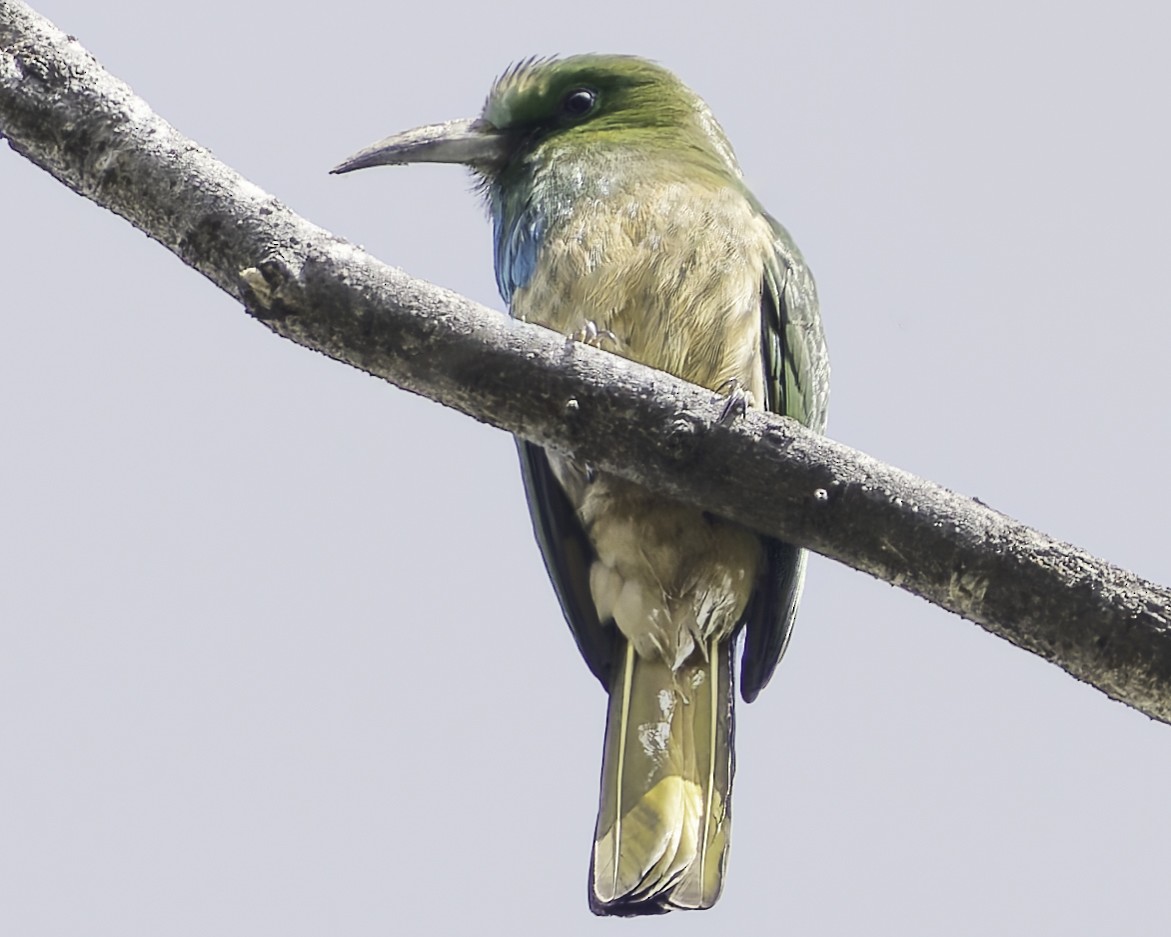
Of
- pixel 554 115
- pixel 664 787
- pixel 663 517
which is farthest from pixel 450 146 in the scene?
pixel 664 787

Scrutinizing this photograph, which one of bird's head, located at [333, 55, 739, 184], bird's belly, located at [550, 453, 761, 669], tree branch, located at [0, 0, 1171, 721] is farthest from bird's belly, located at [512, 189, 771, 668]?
tree branch, located at [0, 0, 1171, 721]

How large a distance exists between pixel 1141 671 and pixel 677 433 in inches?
29.2

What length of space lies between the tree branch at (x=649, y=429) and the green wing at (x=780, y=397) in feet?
3.42

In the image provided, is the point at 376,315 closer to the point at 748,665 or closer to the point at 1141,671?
the point at 1141,671

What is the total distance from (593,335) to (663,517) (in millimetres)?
417

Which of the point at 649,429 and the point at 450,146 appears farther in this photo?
the point at 450,146

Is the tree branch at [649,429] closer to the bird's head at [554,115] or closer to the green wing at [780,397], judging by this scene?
the green wing at [780,397]

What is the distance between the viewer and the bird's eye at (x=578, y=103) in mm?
3760

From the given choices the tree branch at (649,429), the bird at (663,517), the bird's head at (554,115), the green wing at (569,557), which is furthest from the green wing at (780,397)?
the tree branch at (649,429)

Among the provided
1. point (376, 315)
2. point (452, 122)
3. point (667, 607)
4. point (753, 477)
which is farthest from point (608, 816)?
point (452, 122)

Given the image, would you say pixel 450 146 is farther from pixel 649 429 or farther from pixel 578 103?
pixel 649 429

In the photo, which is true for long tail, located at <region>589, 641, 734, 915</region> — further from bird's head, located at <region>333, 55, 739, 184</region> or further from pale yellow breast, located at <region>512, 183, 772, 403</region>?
bird's head, located at <region>333, 55, 739, 184</region>

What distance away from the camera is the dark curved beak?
3.75 metres

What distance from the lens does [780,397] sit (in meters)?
3.17
